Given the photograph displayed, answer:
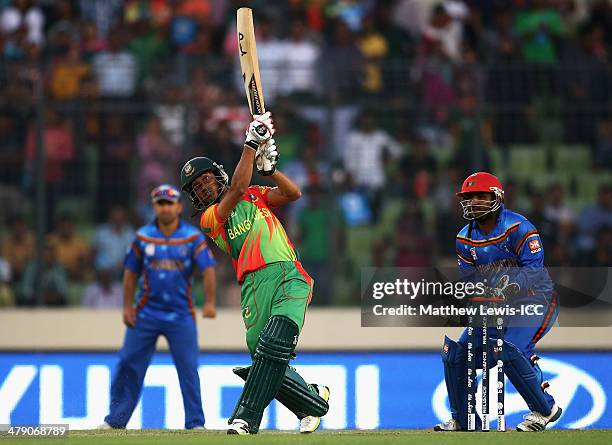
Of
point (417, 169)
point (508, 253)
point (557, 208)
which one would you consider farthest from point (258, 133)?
point (557, 208)

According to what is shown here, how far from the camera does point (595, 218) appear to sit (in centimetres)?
1267

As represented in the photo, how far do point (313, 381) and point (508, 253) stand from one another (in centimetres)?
348

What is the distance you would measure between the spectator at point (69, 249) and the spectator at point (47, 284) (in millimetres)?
49

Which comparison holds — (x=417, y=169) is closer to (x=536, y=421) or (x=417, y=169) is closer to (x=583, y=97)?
(x=583, y=97)

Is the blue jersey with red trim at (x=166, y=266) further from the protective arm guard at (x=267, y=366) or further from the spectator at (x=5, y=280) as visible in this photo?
the protective arm guard at (x=267, y=366)

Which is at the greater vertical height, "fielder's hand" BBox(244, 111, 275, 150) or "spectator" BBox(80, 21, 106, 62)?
"spectator" BBox(80, 21, 106, 62)

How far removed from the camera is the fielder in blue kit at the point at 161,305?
10156 millimetres

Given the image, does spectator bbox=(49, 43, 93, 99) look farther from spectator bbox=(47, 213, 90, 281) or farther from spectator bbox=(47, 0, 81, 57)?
spectator bbox=(47, 213, 90, 281)

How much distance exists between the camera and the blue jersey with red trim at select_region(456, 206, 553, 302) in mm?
7984

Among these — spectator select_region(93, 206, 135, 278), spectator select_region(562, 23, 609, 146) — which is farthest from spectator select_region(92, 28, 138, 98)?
spectator select_region(562, 23, 609, 146)

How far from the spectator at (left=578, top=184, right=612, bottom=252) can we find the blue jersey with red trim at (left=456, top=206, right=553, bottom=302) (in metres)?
4.53

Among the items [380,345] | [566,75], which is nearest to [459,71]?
[566,75]

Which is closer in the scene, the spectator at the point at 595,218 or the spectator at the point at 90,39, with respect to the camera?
the spectator at the point at 595,218

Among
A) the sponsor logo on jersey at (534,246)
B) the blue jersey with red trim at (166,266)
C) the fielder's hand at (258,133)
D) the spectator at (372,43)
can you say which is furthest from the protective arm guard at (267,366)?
the spectator at (372,43)
